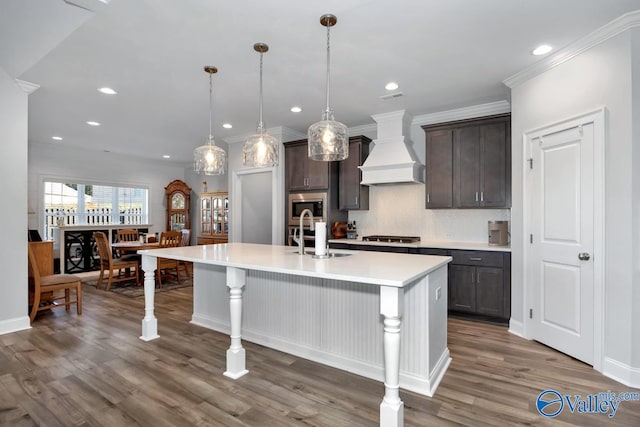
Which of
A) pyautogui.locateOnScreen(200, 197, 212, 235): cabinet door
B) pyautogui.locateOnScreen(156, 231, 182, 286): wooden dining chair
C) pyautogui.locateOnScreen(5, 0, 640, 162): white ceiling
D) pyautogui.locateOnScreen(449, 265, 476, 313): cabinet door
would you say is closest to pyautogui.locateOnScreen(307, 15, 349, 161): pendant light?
pyautogui.locateOnScreen(5, 0, 640, 162): white ceiling

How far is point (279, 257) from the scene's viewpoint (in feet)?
8.81

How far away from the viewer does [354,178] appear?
4977 millimetres

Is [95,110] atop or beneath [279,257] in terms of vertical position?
atop

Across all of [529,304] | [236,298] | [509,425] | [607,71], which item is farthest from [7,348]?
[607,71]

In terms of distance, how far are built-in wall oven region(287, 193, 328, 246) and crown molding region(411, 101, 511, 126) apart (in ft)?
5.73

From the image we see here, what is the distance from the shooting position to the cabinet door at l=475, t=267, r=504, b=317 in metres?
3.67

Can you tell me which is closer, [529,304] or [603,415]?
[603,415]

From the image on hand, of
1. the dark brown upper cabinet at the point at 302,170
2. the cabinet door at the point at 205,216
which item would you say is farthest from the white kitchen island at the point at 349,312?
the cabinet door at the point at 205,216

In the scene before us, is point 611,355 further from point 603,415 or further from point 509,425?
point 509,425

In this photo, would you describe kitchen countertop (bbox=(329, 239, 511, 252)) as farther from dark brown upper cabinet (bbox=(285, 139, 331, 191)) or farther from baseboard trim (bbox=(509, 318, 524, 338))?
dark brown upper cabinet (bbox=(285, 139, 331, 191))

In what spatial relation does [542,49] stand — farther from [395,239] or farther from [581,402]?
[581,402]

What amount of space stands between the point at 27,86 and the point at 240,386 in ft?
12.3

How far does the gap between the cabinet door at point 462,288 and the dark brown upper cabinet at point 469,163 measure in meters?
0.82

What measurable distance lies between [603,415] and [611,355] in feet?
2.20
